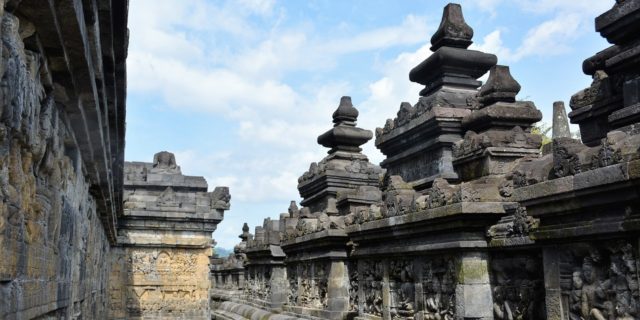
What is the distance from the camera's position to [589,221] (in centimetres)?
381

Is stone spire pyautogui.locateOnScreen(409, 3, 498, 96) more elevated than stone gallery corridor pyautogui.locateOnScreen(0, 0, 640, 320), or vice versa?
stone spire pyautogui.locateOnScreen(409, 3, 498, 96)

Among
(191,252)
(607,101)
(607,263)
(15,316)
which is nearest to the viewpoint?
(15,316)

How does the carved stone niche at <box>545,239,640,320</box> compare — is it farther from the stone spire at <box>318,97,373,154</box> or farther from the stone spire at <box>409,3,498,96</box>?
the stone spire at <box>318,97,373,154</box>

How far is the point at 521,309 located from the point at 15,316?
11.9 ft

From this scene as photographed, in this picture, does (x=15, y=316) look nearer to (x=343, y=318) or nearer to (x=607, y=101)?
(x=607, y=101)

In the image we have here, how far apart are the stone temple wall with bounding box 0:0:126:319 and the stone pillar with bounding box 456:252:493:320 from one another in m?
2.98

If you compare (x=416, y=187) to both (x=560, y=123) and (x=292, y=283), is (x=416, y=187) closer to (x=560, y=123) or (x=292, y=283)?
(x=560, y=123)

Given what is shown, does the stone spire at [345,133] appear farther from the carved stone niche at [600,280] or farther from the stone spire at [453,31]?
the carved stone niche at [600,280]

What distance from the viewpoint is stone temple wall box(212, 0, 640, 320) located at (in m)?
3.77

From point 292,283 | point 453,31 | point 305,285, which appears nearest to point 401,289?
point 453,31

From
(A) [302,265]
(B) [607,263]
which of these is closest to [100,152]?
(B) [607,263]

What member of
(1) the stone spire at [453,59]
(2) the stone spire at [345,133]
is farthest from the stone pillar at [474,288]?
(2) the stone spire at [345,133]

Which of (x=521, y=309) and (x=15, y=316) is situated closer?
(x=15, y=316)

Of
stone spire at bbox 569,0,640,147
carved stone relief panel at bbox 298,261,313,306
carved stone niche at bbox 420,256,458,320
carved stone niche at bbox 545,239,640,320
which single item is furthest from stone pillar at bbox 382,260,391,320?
carved stone relief panel at bbox 298,261,313,306
